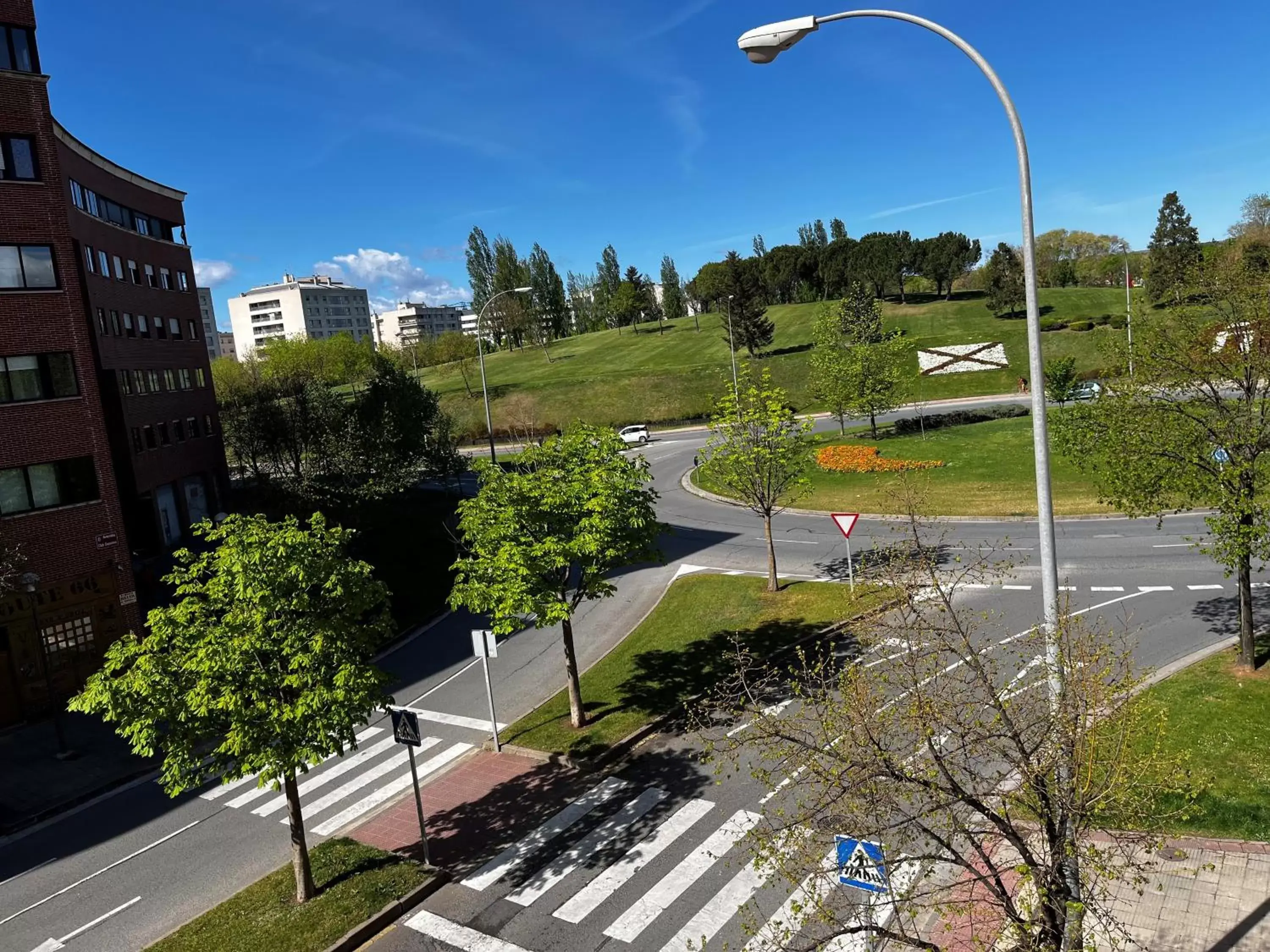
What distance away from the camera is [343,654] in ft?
37.1

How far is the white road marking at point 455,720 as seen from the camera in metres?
17.2

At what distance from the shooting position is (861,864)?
636 cm

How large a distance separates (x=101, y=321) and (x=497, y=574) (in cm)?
2372

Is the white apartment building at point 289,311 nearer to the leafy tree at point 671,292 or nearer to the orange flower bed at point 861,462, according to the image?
the leafy tree at point 671,292

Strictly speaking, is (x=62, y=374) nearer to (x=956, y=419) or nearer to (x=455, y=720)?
(x=455, y=720)

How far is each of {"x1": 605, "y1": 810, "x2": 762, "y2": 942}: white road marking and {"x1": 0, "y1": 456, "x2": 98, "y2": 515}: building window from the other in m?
19.3

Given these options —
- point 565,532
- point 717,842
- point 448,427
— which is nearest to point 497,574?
point 565,532

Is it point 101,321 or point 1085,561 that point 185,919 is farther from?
point 101,321

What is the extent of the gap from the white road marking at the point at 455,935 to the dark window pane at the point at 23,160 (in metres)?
21.5

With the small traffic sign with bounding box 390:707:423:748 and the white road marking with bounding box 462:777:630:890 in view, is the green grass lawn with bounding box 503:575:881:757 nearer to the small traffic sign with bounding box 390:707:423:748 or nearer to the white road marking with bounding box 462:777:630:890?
the white road marking with bounding box 462:777:630:890

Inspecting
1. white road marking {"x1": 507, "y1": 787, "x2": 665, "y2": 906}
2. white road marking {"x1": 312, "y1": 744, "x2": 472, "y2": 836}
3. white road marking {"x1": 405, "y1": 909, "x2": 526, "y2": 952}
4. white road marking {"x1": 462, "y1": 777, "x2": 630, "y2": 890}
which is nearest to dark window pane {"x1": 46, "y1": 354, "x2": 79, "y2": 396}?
white road marking {"x1": 312, "y1": 744, "x2": 472, "y2": 836}

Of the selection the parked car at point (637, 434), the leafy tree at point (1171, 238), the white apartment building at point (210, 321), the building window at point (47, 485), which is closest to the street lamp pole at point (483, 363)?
the building window at point (47, 485)

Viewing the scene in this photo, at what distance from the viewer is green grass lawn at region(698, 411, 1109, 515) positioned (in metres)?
29.0

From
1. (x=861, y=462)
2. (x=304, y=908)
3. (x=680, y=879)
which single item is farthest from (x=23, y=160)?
(x=861, y=462)
